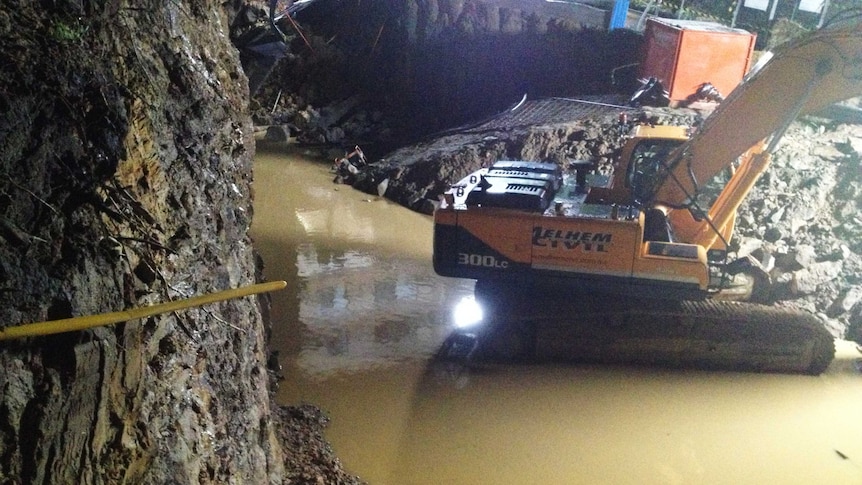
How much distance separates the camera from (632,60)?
42.0 ft

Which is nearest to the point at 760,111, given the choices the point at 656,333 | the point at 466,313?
the point at 656,333

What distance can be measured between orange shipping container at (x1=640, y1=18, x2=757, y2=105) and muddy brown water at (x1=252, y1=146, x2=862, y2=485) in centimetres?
545

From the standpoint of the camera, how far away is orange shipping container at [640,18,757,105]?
34.1ft

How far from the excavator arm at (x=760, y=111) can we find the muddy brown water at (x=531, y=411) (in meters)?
1.54

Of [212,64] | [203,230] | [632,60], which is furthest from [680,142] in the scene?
[632,60]

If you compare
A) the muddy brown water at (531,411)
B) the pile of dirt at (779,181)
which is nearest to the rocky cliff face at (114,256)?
the muddy brown water at (531,411)

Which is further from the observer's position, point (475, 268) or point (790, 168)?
point (790, 168)

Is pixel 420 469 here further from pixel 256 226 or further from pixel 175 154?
pixel 256 226

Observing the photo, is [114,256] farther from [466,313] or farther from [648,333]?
[466,313]

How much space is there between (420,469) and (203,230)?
2.47 m

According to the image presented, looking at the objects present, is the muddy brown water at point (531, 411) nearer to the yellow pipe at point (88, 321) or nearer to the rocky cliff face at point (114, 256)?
the rocky cliff face at point (114, 256)

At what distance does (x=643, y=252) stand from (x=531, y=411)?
1566 mm

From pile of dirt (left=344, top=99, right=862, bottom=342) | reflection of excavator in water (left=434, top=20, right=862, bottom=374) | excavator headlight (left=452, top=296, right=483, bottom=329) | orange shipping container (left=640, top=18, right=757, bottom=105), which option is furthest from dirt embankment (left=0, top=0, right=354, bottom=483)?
orange shipping container (left=640, top=18, right=757, bottom=105)

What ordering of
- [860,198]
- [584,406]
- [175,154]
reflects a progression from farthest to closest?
1. [860,198]
2. [584,406]
3. [175,154]
